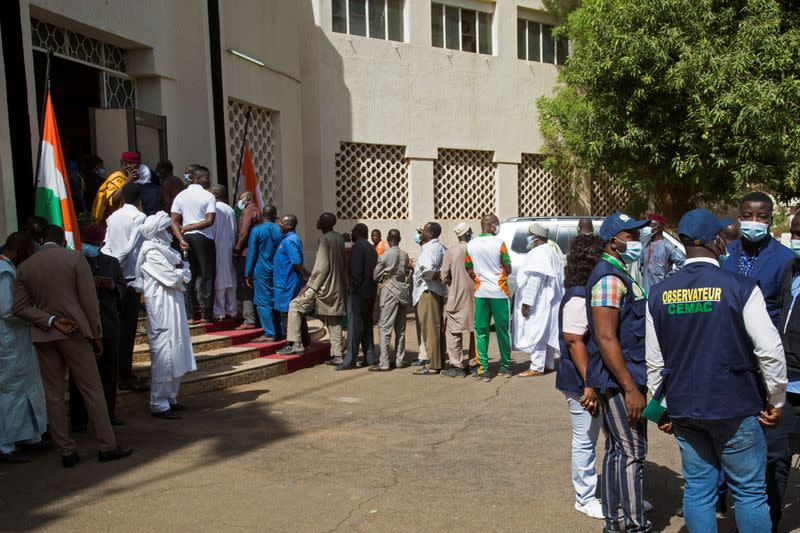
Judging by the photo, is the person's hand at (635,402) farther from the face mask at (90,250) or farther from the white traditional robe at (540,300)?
the white traditional robe at (540,300)

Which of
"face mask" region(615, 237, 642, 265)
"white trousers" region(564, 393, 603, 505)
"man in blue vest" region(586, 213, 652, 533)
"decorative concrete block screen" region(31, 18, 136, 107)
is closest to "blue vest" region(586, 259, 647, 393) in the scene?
"man in blue vest" region(586, 213, 652, 533)

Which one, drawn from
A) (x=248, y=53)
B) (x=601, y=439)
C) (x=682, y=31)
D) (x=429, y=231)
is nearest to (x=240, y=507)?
(x=601, y=439)

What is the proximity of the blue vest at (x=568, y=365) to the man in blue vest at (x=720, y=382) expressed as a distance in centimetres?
91

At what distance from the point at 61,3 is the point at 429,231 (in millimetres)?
5084

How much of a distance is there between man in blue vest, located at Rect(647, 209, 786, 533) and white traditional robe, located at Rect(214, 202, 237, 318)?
729cm

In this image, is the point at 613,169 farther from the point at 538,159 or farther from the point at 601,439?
the point at 601,439

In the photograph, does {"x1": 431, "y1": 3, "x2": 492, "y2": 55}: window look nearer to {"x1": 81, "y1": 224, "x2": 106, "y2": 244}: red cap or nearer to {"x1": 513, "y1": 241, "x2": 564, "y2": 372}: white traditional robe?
{"x1": 513, "y1": 241, "x2": 564, "y2": 372}: white traditional robe

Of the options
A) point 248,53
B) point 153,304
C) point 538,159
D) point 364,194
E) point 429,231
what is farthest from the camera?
point 538,159

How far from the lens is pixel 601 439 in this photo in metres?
6.91

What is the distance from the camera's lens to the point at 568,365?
504 cm

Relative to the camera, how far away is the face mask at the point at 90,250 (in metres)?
7.44

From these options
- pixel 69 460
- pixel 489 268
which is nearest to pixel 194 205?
pixel 489 268

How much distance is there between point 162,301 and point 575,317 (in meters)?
4.37

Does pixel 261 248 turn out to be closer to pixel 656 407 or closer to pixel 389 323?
pixel 389 323
